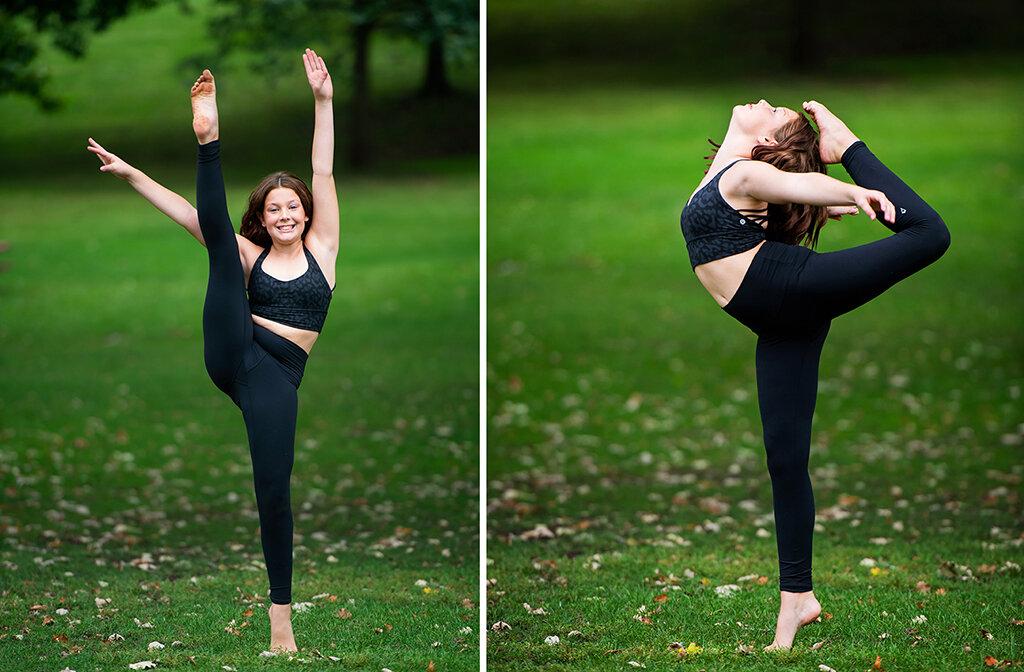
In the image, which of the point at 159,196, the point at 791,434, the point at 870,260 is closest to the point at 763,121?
the point at 870,260

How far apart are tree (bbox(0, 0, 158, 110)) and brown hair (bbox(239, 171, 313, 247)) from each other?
28.0 feet

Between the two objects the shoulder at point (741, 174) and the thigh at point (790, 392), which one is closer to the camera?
the shoulder at point (741, 174)

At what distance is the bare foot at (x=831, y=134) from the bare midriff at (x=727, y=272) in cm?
46

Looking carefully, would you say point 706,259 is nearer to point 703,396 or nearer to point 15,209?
point 703,396

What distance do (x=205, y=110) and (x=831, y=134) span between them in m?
2.41

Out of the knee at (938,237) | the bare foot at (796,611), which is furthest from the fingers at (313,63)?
the bare foot at (796,611)

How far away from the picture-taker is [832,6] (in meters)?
16.6

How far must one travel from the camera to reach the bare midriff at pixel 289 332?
4.68m

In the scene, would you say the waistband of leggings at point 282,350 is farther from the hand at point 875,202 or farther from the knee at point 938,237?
the knee at point 938,237

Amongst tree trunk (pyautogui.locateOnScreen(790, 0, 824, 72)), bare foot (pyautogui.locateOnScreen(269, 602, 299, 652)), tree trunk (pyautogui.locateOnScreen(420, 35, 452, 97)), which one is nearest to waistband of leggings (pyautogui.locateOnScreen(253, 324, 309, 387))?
bare foot (pyautogui.locateOnScreen(269, 602, 299, 652))

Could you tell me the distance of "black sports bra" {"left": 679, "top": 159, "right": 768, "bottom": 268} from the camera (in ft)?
14.7

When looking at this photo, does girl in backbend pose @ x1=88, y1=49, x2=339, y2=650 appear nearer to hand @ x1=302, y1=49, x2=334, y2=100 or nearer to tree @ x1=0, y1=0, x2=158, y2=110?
hand @ x1=302, y1=49, x2=334, y2=100

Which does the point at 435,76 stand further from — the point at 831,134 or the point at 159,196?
the point at 831,134

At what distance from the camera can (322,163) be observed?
15.5 feet
